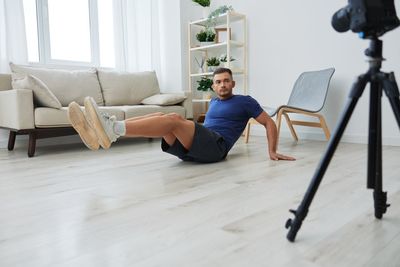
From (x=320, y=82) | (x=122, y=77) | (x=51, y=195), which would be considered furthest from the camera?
(x=122, y=77)

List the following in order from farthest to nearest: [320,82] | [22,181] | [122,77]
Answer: [122,77]
[320,82]
[22,181]

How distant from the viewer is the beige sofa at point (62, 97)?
280cm

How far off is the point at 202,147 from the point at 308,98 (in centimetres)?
178

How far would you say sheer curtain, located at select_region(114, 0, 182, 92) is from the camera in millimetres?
4367

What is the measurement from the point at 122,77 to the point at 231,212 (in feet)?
9.94

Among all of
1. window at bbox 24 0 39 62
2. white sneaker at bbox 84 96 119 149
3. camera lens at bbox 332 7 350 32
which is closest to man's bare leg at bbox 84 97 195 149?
white sneaker at bbox 84 96 119 149

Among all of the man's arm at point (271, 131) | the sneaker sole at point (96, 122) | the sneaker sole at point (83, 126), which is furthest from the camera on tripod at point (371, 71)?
the man's arm at point (271, 131)

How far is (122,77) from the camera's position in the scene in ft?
13.1

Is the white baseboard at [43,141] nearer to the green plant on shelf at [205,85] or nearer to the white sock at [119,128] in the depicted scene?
the green plant on shelf at [205,85]

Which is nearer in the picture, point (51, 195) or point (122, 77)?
point (51, 195)

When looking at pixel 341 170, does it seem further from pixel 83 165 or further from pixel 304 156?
pixel 83 165

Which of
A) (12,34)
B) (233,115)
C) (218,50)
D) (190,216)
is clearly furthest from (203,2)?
(190,216)

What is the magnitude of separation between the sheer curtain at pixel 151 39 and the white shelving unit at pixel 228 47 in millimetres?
226

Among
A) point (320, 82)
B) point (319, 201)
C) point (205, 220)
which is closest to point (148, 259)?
point (205, 220)
